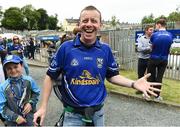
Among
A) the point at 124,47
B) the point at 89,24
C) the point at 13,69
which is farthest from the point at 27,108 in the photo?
the point at 124,47

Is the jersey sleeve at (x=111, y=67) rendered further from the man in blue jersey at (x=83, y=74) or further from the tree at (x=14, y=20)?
the tree at (x=14, y=20)

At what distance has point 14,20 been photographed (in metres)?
106

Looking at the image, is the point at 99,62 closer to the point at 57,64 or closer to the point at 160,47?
the point at 57,64

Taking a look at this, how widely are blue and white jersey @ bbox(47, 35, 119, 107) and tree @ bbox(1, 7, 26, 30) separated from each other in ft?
344

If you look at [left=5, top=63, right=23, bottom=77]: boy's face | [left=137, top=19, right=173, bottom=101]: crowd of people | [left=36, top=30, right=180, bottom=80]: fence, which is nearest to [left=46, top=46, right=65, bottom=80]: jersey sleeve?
[left=5, top=63, right=23, bottom=77]: boy's face

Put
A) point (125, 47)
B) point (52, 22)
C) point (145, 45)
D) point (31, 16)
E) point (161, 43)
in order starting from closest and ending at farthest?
point (161, 43), point (145, 45), point (125, 47), point (31, 16), point (52, 22)

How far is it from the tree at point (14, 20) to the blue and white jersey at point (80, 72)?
104791 millimetres

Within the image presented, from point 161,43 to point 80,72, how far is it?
16.3ft

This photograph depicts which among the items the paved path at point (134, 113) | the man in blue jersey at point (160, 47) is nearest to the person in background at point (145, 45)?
the man in blue jersey at point (160, 47)

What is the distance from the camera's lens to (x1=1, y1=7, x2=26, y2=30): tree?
347 feet

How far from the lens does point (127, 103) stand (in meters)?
8.34

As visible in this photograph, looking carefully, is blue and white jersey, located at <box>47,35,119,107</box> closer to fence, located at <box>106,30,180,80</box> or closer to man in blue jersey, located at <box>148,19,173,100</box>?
man in blue jersey, located at <box>148,19,173,100</box>

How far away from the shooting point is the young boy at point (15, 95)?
4.04 metres

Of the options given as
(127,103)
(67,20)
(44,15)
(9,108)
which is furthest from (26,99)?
(67,20)
